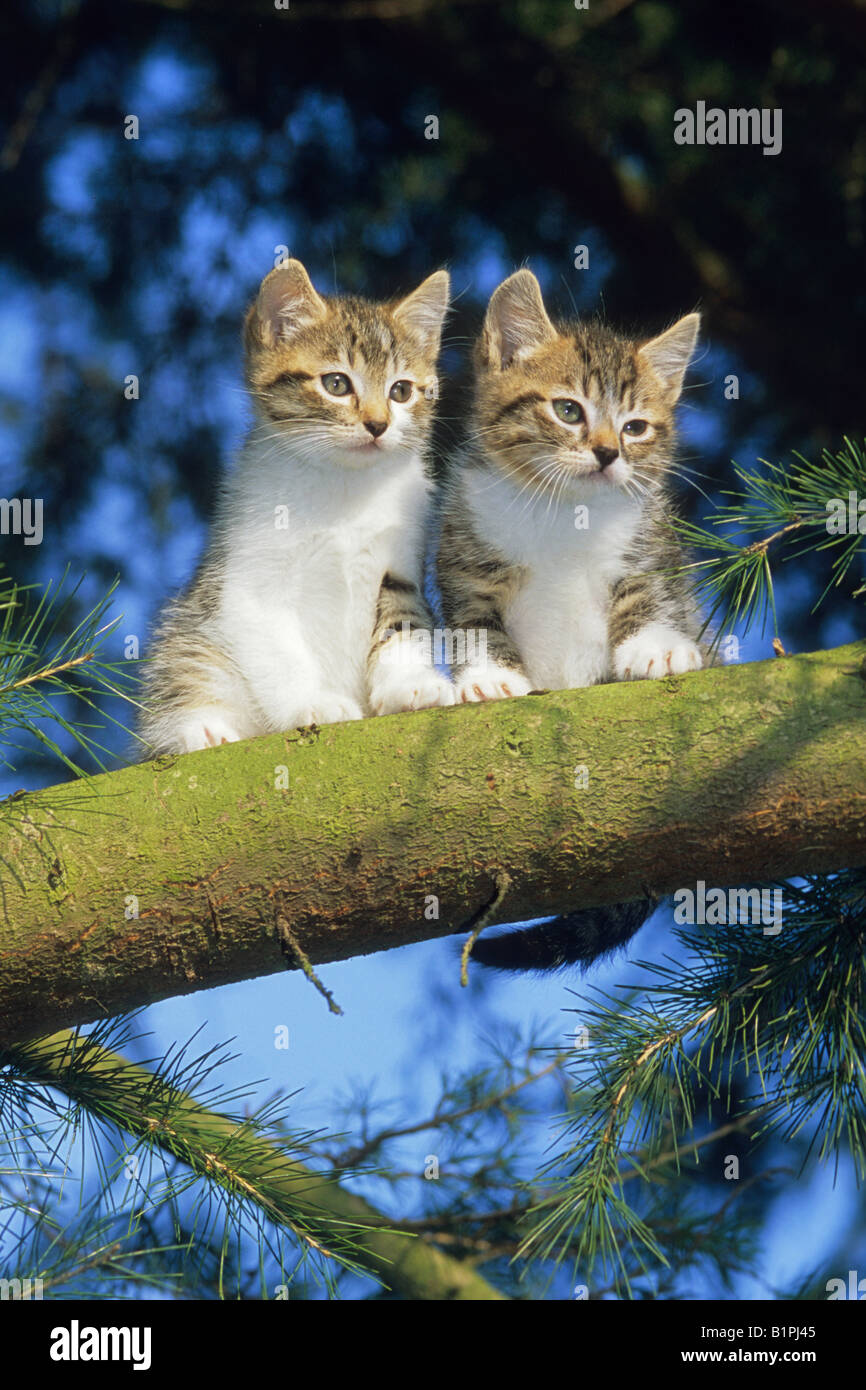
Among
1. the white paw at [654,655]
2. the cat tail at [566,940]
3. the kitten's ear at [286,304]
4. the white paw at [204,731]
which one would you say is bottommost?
the cat tail at [566,940]

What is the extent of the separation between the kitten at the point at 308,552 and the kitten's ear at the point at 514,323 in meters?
0.18

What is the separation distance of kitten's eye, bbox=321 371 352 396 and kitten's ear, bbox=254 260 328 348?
0.20 m

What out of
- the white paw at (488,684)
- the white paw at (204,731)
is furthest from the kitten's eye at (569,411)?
the white paw at (204,731)

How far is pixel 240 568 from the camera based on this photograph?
2723 millimetres

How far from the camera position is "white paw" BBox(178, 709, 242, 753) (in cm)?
249

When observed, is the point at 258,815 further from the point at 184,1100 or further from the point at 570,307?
the point at 570,307

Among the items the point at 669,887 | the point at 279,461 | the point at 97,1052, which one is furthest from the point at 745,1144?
the point at 279,461

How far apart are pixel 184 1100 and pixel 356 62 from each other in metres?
3.11

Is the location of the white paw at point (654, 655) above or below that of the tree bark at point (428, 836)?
above

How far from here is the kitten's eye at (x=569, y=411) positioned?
9.20 ft

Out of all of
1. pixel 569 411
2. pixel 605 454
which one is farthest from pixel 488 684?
pixel 569 411

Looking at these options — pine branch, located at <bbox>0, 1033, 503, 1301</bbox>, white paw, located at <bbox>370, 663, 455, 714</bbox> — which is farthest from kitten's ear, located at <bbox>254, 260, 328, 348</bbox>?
pine branch, located at <bbox>0, 1033, 503, 1301</bbox>

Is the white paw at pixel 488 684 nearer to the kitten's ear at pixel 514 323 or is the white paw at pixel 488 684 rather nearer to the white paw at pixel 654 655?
the white paw at pixel 654 655

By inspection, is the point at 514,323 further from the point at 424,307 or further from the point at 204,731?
the point at 204,731
